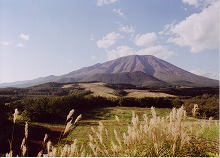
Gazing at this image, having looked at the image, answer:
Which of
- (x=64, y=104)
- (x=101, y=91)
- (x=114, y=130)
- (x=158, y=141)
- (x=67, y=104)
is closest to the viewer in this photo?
(x=158, y=141)

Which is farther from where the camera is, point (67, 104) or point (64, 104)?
point (67, 104)

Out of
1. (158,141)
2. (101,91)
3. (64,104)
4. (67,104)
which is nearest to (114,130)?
(158,141)

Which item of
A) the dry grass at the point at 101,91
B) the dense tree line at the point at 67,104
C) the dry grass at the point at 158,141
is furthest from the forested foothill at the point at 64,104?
the dry grass at the point at 158,141

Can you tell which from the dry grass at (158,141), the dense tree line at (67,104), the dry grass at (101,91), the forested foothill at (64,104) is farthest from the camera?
the dry grass at (101,91)

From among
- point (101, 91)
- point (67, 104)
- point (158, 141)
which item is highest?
point (158, 141)

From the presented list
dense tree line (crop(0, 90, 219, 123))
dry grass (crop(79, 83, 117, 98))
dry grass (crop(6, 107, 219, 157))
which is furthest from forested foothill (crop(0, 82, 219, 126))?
dry grass (crop(6, 107, 219, 157))

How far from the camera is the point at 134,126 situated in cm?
429

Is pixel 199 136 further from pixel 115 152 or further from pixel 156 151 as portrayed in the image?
pixel 115 152

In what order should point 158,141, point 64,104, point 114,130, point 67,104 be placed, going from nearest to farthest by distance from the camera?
point 158,141, point 114,130, point 64,104, point 67,104

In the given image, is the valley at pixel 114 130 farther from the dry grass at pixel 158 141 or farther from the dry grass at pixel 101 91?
the dry grass at pixel 101 91

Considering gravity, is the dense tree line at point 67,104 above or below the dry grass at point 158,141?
below

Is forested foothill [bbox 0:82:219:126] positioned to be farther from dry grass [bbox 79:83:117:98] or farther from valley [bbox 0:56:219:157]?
dry grass [bbox 79:83:117:98]


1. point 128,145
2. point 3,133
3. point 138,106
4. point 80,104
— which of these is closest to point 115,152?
point 128,145

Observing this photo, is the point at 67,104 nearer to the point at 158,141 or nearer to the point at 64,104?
the point at 64,104
